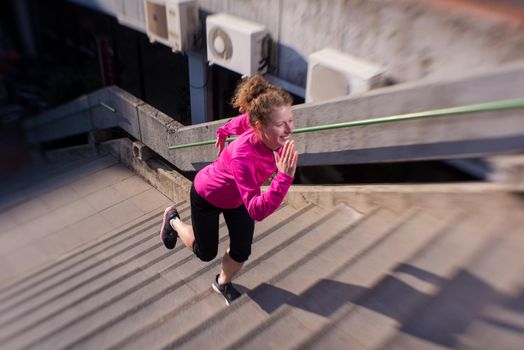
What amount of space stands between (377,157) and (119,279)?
2876 mm

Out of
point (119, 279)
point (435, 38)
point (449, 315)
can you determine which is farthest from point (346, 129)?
point (119, 279)

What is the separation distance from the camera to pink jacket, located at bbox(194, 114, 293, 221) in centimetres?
278

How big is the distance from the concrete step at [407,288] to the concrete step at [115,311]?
1525 mm

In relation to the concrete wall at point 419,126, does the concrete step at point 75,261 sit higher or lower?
lower

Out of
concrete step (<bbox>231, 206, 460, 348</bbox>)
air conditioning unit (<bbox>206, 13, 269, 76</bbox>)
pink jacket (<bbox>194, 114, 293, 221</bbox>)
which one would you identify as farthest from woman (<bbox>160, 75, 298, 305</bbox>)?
air conditioning unit (<bbox>206, 13, 269, 76</bbox>)

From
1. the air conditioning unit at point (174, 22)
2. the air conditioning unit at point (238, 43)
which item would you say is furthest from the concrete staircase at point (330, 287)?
the air conditioning unit at point (174, 22)

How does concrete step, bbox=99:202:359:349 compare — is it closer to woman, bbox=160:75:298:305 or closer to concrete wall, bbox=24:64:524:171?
woman, bbox=160:75:298:305

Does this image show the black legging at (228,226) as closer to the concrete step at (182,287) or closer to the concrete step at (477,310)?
the concrete step at (182,287)

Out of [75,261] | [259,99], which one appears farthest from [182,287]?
[75,261]

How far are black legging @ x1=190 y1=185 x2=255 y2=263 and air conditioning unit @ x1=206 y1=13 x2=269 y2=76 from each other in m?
3.78

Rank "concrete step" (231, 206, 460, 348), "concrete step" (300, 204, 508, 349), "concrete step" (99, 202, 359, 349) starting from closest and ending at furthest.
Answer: "concrete step" (300, 204, 508, 349) < "concrete step" (231, 206, 460, 348) < "concrete step" (99, 202, 359, 349)

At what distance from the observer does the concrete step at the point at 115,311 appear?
12.4ft

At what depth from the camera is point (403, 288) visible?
128 inches

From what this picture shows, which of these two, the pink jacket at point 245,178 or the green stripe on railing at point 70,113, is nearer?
the pink jacket at point 245,178
